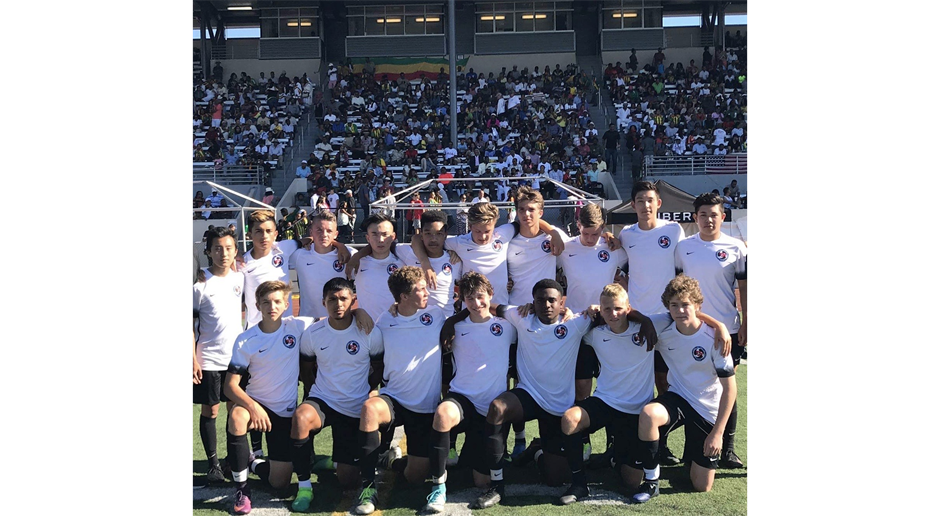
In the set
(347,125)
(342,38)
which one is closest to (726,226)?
(347,125)

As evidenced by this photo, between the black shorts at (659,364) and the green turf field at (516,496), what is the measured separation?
26.8 inches

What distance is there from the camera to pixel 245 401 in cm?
525

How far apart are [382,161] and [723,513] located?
20732 millimetres

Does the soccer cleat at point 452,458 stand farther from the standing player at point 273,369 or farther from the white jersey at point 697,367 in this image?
the white jersey at point 697,367

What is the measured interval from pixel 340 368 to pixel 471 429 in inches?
37.1

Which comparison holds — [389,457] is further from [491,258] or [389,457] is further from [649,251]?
[649,251]

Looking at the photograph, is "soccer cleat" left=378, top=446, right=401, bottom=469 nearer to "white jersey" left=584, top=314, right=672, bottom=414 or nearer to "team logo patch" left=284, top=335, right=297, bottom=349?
"team logo patch" left=284, top=335, right=297, bottom=349

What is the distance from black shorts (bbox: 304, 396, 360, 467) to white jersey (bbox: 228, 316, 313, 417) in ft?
0.60

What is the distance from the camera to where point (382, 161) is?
81.4 feet

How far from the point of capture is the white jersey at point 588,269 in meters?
6.56

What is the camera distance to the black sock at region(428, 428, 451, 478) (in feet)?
16.8

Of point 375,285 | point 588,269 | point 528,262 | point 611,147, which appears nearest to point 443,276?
point 375,285

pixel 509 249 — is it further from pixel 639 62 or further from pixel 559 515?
pixel 639 62

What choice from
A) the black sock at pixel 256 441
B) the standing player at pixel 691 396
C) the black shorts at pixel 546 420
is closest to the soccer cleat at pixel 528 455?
the black shorts at pixel 546 420
